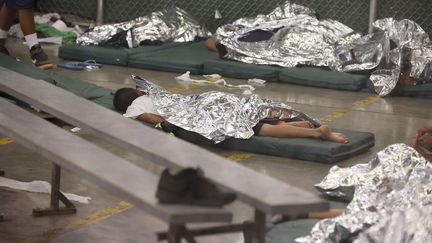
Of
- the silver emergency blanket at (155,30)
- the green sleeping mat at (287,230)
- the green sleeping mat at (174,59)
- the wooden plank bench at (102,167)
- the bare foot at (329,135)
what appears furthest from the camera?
the silver emergency blanket at (155,30)

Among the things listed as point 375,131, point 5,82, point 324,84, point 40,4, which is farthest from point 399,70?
point 40,4

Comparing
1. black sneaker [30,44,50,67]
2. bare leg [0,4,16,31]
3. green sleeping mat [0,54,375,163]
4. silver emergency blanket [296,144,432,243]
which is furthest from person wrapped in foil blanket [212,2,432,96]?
silver emergency blanket [296,144,432,243]

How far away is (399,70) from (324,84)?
2.39ft

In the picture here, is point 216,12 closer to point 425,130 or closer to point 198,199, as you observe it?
point 425,130

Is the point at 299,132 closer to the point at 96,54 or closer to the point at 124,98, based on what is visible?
the point at 124,98

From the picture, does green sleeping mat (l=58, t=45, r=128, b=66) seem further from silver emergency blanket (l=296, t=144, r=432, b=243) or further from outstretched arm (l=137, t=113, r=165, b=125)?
silver emergency blanket (l=296, t=144, r=432, b=243)

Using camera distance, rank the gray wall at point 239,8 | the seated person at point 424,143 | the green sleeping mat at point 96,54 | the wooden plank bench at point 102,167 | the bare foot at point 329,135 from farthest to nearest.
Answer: the gray wall at point 239,8 → the green sleeping mat at point 96,54 → the bare foot at point 329,135 → the seated person at point 424,143 → the wooden plank bench at point 102,167

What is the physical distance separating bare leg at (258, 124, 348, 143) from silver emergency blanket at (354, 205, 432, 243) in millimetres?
2632

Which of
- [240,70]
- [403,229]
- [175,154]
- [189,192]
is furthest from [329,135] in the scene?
[189,192]

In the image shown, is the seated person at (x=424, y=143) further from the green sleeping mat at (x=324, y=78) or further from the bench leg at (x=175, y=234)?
the green sleeping mat at (x=324, y=78)

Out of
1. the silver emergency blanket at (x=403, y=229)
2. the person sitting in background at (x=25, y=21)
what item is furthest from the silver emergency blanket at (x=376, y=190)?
the person sitting in background at (x=25, y=21)

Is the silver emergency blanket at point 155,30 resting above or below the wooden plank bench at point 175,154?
below

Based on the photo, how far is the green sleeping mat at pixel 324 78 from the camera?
9.33m

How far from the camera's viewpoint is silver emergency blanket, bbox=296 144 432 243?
13.8 ft
